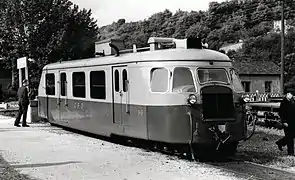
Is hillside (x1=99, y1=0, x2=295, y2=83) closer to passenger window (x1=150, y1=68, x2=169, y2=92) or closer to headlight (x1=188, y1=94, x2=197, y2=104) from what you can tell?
passenger window (x1=150, y1=68, x2=169, y2=92)

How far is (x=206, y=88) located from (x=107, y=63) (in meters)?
3.68

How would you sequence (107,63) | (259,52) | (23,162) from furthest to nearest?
(259,52) < (107,63) < (23,162)

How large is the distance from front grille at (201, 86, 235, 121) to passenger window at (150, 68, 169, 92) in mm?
926

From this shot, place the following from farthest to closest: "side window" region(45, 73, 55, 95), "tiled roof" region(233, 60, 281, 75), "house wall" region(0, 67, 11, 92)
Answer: "house wall" region(0, 67, 11, 92) → "tiled roof" region(233, 60, 281, 75) → "side window" region(45, 73, 55, 95)

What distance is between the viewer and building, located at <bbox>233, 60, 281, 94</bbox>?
2094 inches

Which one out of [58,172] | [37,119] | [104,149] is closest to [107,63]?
[104,149]

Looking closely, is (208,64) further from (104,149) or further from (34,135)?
(34,135)

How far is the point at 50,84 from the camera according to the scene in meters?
19.6

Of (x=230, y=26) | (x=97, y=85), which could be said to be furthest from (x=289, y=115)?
(x=230, y=26)

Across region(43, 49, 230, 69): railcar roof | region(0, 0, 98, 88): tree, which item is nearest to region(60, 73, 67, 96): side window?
region(43, 49, 230, 69): railcar roof

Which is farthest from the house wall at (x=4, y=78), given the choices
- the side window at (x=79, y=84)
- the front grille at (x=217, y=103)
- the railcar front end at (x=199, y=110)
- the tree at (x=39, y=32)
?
the front grille at (x=217, y=103)

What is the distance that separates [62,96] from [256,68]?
125 ft

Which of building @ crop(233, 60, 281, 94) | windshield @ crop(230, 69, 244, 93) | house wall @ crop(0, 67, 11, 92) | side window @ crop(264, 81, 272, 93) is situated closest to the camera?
windshield @ crop(230, 69, 244, 93)

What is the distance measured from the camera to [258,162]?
39.3 ft
